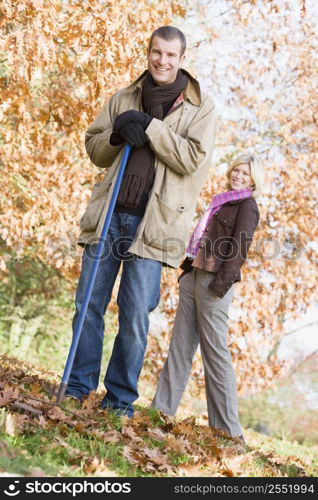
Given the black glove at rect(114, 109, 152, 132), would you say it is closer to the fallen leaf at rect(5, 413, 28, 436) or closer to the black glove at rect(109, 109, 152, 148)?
the black glove at rect(109, 109, 152, 148)

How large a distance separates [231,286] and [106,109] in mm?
1269

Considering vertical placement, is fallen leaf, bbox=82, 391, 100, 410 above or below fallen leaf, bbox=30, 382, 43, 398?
above

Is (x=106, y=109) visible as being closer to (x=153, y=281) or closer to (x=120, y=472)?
(x=153, y=281)

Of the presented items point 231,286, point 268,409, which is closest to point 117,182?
point 231,286

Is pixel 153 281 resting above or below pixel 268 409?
above

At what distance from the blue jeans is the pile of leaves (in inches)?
5.8

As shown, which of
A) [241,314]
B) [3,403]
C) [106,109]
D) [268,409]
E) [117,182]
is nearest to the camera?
[3,403]

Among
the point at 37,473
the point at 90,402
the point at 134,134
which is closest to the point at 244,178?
the point at 134,134

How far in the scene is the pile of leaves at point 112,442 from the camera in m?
2.55

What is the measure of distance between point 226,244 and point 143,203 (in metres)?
0.68

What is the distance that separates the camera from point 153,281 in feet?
11.3

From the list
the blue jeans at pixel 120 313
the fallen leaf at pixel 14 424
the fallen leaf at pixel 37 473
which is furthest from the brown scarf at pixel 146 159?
the fallen leaf at pixel 37 473

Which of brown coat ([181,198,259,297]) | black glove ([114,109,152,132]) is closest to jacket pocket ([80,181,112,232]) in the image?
black glove ([114,109,152,132])

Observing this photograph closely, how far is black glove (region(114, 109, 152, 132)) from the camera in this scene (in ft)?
10.9
